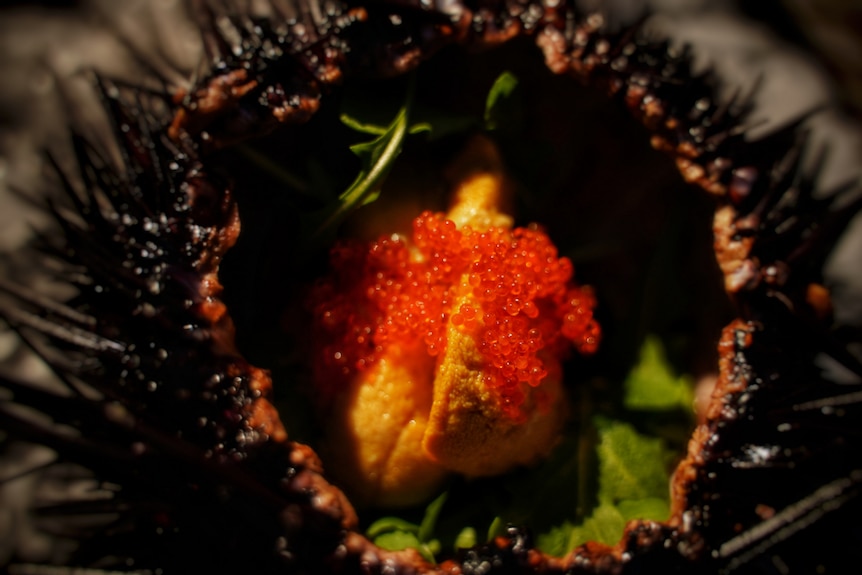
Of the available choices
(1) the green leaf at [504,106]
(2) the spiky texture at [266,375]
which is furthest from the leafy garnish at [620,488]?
(1) the green leaf at [504,106]

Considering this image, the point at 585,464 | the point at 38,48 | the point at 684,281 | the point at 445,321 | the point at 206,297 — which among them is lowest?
the point at 585,464

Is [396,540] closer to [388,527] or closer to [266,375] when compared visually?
[388,527]

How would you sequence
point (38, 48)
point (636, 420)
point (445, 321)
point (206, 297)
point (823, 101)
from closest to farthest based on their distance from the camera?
point (206, 297)
point (445, 321)
point (636, 420)
point (38, 48)
point (823, 101)

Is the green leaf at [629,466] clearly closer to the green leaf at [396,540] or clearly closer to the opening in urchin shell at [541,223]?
the opening in urchin shell at [541,223]

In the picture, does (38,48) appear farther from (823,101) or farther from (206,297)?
(823,101)

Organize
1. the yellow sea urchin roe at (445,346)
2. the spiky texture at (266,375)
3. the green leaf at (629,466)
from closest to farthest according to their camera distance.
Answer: the spiky texture at (266,375), the yellow sea urchin roe at (445,346), the green leaf at (629,466)

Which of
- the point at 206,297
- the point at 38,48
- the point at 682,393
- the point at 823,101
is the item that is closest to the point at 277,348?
the point at 206,297

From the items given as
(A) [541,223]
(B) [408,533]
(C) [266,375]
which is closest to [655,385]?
(A) [541,223]
